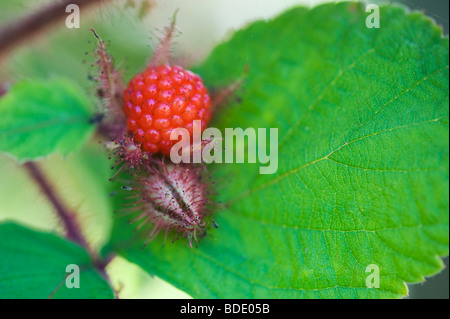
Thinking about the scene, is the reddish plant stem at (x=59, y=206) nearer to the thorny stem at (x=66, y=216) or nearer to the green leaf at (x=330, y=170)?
the thorny stem at (x=66, y=216)

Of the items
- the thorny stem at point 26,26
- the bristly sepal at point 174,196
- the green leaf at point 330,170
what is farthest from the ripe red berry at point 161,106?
the thorny stem at point 26,26

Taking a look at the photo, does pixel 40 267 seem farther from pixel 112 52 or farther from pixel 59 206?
pixel 112 52

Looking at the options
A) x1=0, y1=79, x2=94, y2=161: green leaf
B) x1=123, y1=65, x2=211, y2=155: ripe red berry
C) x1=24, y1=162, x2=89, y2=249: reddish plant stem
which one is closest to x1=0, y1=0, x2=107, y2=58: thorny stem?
x1=0, y1=79, x2=94, y2=161: green leaf

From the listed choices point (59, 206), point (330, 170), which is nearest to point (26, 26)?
point (59, 206)

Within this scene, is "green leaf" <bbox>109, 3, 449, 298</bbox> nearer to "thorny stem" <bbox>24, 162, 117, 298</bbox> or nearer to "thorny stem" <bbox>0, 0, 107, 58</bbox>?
"thorny stem" <bbox>24, 162, 117, 298</bbox>
